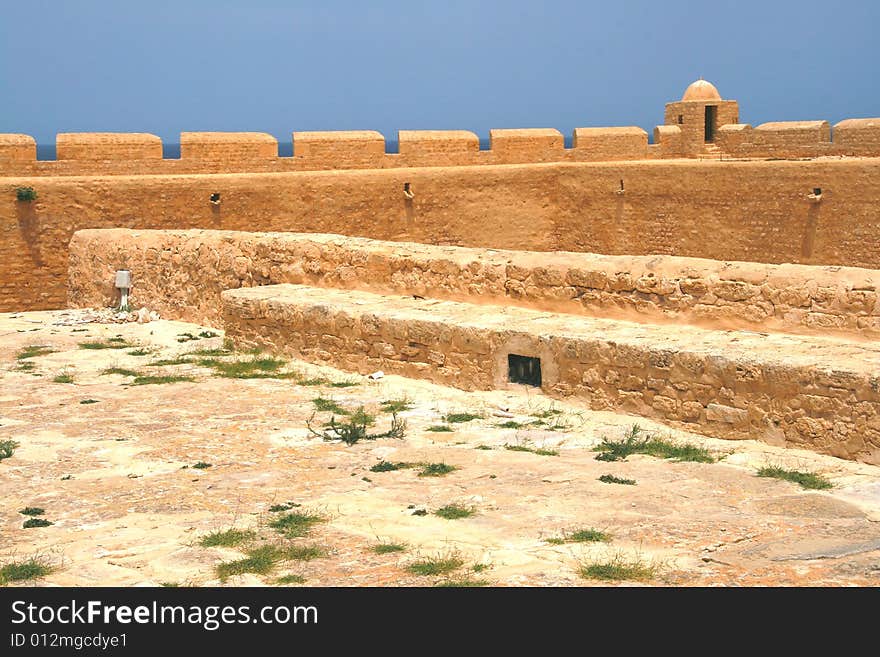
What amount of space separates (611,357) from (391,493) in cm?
288

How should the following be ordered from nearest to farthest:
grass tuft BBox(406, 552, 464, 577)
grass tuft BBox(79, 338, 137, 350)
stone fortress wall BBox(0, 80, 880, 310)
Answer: grass tuft BBox(406, 552, 464, 577) → grass tuft BBox(79, 338, 137, 350) → stone fortress wall BBox(0, 80, 880, 310)

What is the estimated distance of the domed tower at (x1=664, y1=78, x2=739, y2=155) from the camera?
21406 mm

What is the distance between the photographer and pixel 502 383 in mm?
10305

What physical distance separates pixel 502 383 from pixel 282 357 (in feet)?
9.65

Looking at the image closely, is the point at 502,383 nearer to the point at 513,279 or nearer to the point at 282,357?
the point at 513,279

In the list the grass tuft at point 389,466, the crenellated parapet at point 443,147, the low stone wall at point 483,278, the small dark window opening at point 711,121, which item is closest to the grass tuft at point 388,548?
the grass tuft at point 389,466

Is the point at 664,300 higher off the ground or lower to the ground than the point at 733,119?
lower

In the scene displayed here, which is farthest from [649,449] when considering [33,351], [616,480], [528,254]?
[33,351]

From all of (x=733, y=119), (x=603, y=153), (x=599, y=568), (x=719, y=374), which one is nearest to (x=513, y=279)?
(x=719, y=374)

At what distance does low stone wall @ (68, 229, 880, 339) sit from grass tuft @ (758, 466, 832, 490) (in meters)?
2.16

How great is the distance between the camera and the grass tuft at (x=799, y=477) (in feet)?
24.1

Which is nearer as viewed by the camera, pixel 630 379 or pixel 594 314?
pixel 630 379

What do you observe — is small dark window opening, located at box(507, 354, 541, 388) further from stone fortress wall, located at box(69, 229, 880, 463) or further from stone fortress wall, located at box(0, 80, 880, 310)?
stone fortress wall, located at box(0, 80, 880, 310)

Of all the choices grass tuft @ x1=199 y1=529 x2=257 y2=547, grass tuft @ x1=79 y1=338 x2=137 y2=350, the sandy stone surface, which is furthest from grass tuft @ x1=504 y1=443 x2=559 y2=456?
grass tuft @ x1=79 y1=338 x2=137 y2=350
